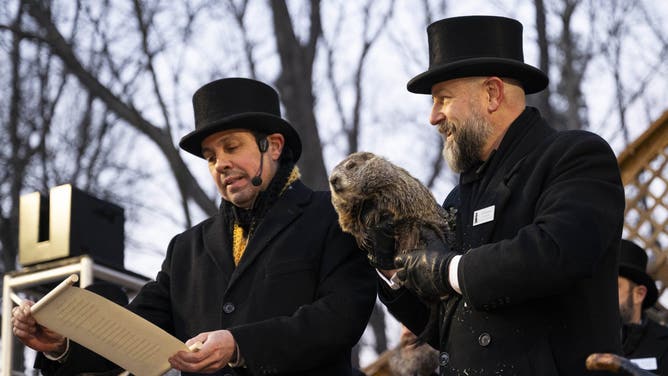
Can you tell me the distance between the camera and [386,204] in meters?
4.20

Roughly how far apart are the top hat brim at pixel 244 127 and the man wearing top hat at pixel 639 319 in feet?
8.68

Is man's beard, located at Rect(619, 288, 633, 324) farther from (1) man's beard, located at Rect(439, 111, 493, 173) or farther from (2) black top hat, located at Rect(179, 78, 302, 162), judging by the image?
(1) man's beard, located at Rect(439, 111, 493, 173)

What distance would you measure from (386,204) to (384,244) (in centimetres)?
13

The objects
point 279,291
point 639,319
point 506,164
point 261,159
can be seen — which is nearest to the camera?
point 506,164

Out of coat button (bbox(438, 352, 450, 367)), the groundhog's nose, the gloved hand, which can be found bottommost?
coat button (bbox(438, 352, 450, 367))

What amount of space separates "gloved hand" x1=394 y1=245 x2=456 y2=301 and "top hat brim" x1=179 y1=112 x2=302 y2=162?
1.22 meters

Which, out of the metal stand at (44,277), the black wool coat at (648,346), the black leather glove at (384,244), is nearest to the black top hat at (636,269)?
the black wool coat at (648,346)

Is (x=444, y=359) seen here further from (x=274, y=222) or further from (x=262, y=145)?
(x=262, y=145)

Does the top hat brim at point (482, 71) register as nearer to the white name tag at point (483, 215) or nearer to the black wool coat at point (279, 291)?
the white name tag at point (483, 215)

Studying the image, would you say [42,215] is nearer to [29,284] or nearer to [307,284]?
[29,284]

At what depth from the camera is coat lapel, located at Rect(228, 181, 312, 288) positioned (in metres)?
4.77

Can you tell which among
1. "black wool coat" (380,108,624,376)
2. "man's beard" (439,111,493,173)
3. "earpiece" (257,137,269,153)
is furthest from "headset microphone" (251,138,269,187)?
"black wool coat" (380,108,624,376)

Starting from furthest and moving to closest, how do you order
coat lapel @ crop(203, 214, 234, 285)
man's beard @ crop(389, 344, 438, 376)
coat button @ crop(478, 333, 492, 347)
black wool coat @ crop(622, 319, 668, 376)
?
man's beard @ crop(389, 344, 438, 376) < black wool coat @ crop(622, 319, 668, 376) < coat lapel @ crop(203, 214, 234, 285) < coat button @ crop(478, 333, 492, 347)

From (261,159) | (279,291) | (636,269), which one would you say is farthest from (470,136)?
(636,269)
